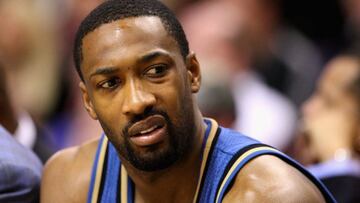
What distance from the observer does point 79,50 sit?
8.96 ft

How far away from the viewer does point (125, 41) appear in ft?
8.58

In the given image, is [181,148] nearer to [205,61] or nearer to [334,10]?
[205,61]

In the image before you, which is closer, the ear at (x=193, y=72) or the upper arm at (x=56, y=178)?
the ear at (x=193, y=72)

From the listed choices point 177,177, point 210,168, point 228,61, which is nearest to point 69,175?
point 177,177

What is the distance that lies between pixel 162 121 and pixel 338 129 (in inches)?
57.2

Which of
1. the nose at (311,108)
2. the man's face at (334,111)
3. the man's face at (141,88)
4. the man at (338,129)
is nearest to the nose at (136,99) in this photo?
the man's face at (141,88)

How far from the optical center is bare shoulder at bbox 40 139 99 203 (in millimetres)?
2971

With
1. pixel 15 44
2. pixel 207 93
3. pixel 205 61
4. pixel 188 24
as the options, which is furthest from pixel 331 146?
pixel 15 44

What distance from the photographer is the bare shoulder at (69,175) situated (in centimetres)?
297

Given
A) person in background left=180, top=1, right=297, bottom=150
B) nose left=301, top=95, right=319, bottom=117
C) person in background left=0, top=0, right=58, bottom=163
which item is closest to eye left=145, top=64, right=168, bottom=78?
nose left=301, top=95, right=319, bottom=117

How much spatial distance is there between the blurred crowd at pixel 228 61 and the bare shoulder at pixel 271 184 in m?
1.58

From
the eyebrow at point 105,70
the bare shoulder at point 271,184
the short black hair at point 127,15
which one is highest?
the short black hair at point 127,15

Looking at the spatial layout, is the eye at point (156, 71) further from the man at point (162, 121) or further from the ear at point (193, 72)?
the ear at point (193, 72)

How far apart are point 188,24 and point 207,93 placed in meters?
1.21
